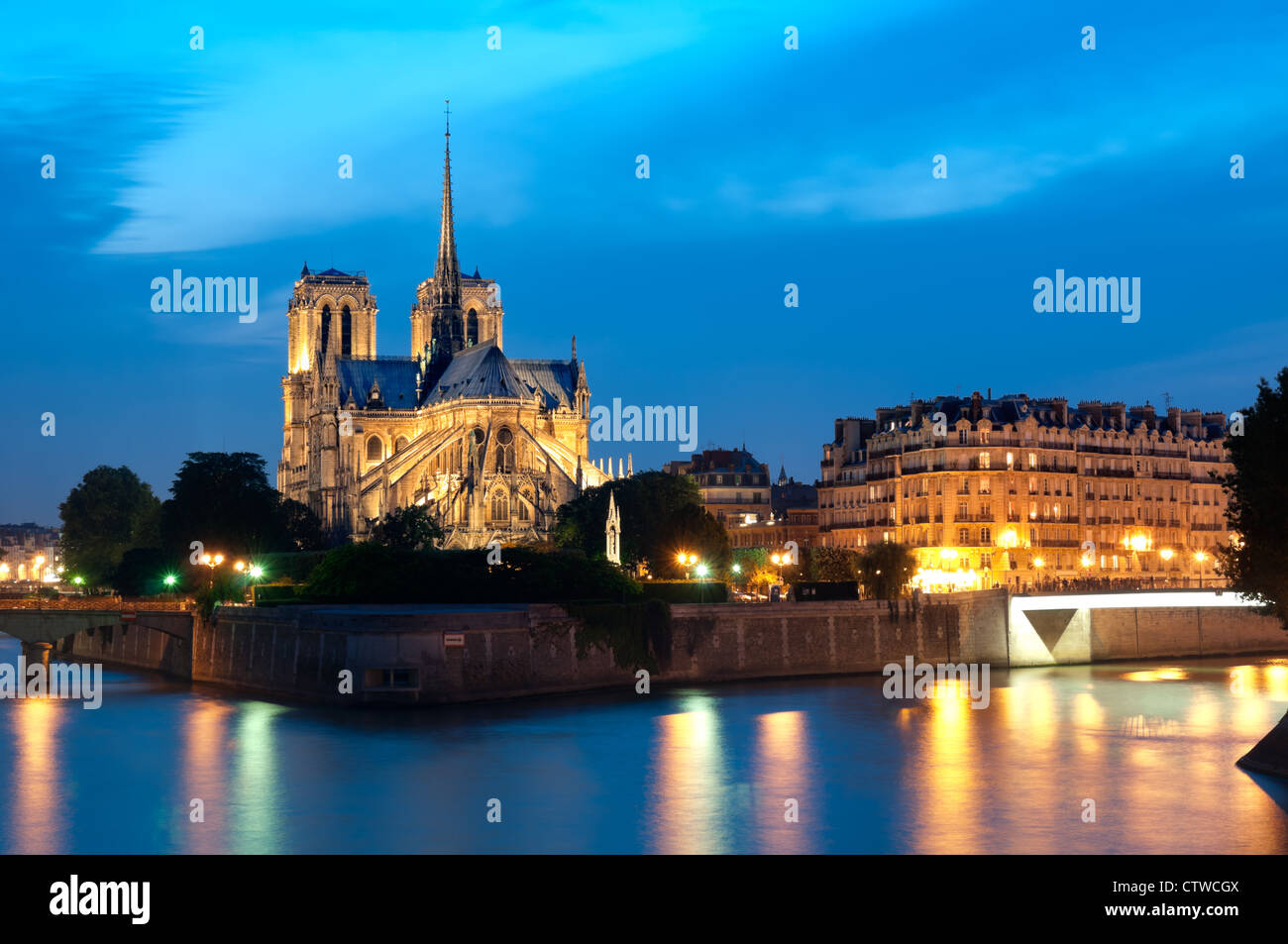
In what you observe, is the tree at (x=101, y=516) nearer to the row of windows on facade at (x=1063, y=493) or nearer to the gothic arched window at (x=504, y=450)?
the gothic arched window at (x=504, y=450)

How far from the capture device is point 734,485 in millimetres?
130000

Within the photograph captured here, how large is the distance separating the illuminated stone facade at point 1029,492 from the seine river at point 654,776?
2896 cm

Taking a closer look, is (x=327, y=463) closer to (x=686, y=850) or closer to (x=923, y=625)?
(x=923, y=625)

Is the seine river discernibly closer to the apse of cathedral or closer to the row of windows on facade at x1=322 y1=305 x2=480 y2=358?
the apse of cathedral

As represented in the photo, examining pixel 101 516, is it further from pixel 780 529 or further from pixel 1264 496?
pixel 1264 496

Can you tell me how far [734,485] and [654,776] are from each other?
89.5 metres

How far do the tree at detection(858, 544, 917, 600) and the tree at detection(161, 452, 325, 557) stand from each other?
103 feet

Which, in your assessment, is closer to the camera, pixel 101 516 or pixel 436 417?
pixel 436 417

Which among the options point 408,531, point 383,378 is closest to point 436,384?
point 383,378

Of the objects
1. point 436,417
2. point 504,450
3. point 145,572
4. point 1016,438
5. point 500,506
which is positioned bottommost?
point 145,572

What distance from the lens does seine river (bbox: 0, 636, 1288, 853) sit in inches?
1351

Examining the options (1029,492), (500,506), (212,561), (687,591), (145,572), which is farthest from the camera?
(500,506)

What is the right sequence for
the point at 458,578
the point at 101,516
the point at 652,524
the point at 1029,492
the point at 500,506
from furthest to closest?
the point at 101,516
the point at 500,506
the point at 1029,492
the point at 652,524
the point at 458,578
